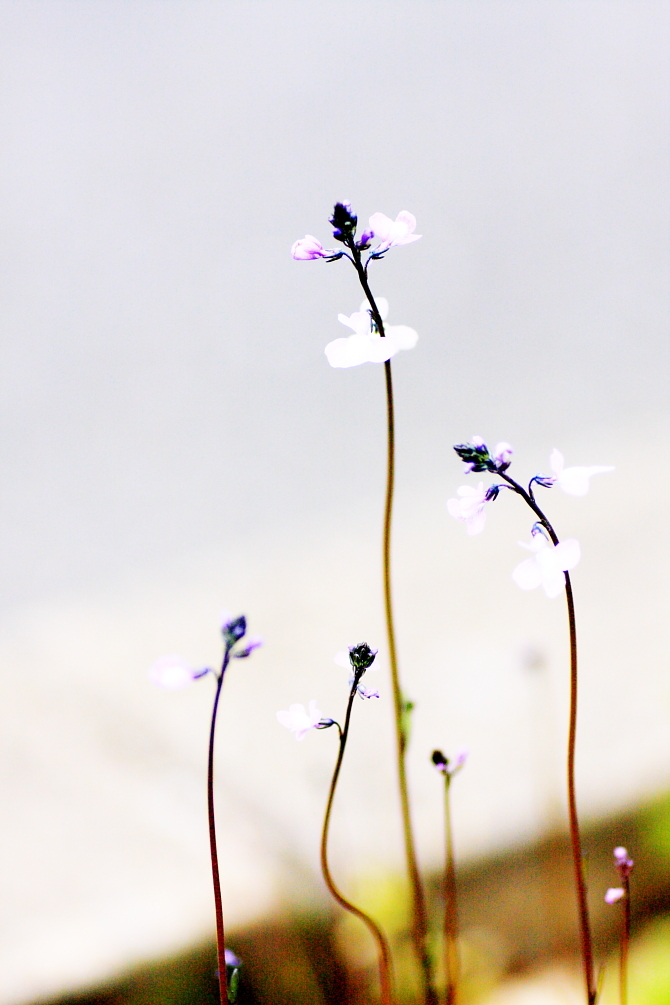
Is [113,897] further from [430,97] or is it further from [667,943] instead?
[430,97]

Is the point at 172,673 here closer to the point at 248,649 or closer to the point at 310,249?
the point at 248,649

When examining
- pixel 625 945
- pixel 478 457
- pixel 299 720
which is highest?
pixel 478 457

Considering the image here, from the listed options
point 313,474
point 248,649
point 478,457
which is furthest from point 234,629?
point 313,474

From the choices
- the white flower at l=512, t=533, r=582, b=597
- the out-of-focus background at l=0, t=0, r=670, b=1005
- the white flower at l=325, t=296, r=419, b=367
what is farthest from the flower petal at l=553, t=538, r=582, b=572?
the out-of-focus background at l=0, t=0, r=670, b=1005

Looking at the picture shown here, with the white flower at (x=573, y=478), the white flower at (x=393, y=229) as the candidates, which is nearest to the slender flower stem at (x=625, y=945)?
the white flower at (x=573, y=478)

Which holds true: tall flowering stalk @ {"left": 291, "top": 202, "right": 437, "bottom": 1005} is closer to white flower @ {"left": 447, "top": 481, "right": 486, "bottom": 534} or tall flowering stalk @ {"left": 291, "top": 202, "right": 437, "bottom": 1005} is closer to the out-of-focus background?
white flower @ {"left": 447, "top": 481, "right": 486, "bottom": 534}

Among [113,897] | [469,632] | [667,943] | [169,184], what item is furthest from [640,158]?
[113,897]
